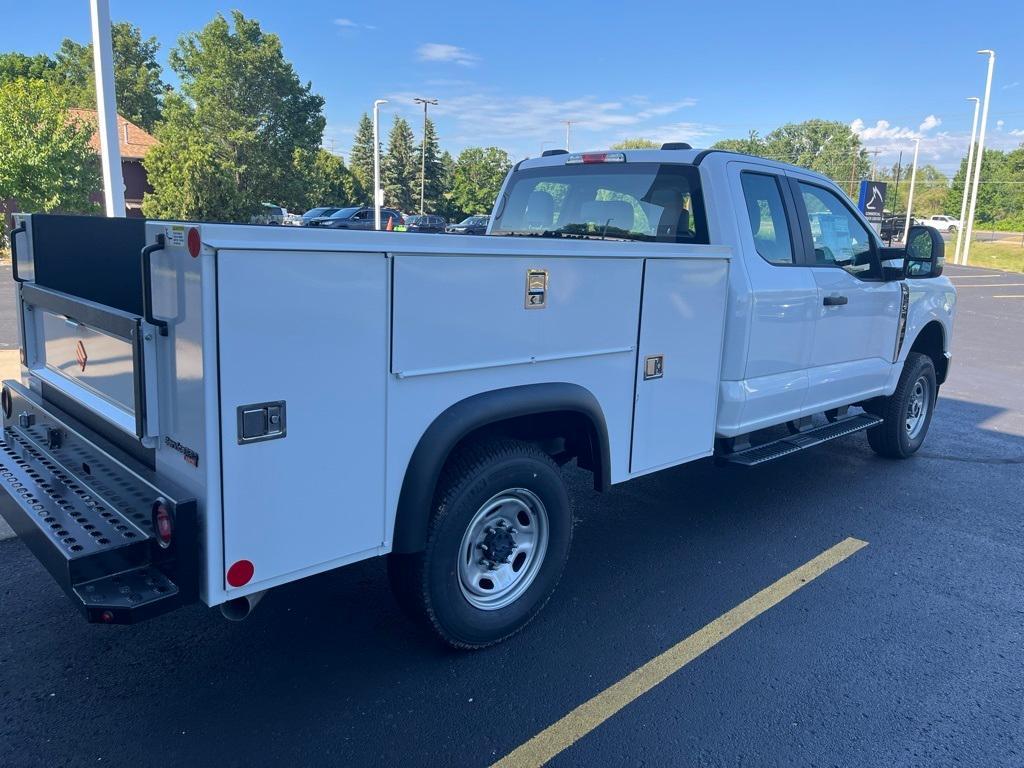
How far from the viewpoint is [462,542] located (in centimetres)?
323

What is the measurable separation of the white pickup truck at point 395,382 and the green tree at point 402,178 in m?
71.1

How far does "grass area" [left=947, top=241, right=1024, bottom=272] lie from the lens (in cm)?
4291

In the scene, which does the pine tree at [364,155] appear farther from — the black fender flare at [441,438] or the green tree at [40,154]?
the black fender flare at [441,438]

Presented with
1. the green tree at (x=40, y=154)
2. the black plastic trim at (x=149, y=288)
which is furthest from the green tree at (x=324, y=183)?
the black plastic trim at (x=149, y=288)

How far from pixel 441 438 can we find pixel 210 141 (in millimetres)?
44459

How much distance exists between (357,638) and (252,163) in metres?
43.4

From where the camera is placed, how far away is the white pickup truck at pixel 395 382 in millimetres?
2469

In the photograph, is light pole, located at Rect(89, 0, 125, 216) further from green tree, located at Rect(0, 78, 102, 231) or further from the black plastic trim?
green tree, located at Rect(0, 78, 102, 231)

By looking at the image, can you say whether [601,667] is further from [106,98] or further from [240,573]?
[106,98]

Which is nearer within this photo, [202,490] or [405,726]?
[202,490]

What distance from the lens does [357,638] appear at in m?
3.62

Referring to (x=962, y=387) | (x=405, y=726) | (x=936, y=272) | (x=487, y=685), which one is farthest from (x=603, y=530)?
(x=962, y=387)

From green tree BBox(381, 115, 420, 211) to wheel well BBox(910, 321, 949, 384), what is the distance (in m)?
69.3

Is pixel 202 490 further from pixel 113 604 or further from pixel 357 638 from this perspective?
pixel 357 638
